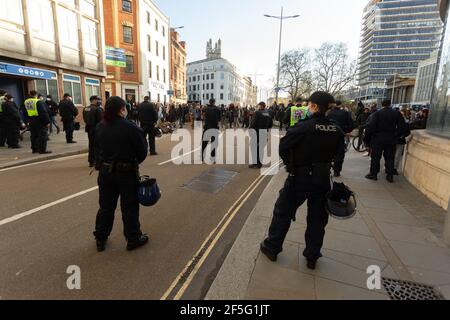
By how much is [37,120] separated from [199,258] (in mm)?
8421

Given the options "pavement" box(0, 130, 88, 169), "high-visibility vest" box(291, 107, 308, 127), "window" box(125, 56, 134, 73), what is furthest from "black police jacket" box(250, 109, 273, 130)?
"window" box(125, 56, 134, 73)

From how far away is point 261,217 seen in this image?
4492 mm

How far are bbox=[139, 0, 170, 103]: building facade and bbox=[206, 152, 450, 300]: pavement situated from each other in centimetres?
3287

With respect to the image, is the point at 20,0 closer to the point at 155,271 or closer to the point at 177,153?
the point at 177,153

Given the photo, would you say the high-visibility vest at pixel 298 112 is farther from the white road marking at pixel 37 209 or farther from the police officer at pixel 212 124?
the white road marking at pixel 37 209

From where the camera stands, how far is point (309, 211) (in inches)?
119

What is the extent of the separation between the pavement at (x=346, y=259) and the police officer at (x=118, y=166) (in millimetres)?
1331

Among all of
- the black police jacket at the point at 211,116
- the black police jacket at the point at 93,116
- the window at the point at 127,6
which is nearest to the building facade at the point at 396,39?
the window at the point at 127,6

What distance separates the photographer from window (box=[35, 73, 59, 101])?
53.3 ft

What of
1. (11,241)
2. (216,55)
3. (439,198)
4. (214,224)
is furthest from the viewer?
(216,55)

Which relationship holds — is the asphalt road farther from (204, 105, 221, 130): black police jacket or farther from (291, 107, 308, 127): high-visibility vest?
(204, 105, 221, 130): black police jacket

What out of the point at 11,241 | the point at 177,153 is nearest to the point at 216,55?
the point at 177,153

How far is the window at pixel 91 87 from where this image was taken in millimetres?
20378
